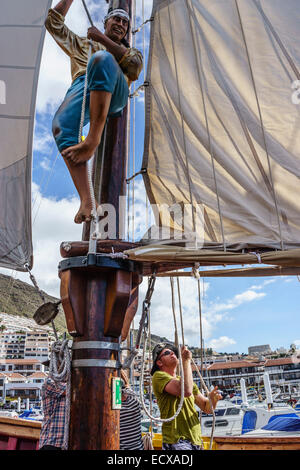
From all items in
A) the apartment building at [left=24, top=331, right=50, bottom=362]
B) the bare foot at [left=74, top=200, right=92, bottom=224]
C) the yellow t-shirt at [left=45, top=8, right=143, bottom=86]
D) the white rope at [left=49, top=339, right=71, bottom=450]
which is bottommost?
the white rope at [left=49, top=339, right=71, bottom=450]

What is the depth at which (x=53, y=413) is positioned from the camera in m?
2.14

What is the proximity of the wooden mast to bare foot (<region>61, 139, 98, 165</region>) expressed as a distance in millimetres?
544

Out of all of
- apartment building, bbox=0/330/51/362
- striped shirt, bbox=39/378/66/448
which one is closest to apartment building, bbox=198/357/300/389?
apartment building, bbox=0/330/51/362

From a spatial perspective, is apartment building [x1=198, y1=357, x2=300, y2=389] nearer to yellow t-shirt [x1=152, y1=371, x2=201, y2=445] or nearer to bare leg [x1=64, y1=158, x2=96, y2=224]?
yellow t-shirt [x1=152, y1=371, x2=201, y2=445]

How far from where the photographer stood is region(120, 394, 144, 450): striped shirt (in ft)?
7.50

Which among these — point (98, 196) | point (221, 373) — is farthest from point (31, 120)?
point (221, 373)

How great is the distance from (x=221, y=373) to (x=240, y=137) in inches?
2700

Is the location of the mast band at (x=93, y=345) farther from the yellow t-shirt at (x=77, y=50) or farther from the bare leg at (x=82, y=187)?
the yellow t-shirt at (x=77, y=50)

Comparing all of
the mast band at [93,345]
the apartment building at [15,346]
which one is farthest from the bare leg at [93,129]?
the apartment building at [15,346]

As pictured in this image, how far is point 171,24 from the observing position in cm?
397

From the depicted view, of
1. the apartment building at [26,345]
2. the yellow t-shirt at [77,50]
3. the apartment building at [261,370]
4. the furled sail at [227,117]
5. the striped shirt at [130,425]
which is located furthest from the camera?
the apartment building at [26,345]

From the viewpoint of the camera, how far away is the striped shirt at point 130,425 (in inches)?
90.0

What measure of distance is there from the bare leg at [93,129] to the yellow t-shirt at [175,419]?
4.97 feet

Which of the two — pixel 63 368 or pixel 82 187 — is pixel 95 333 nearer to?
pixel 63 368
